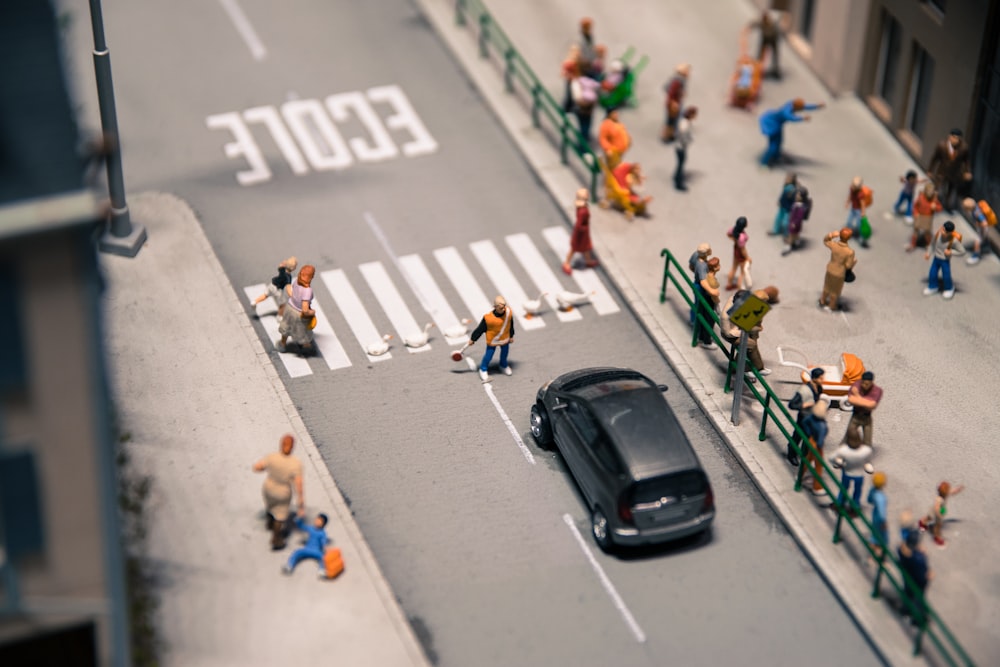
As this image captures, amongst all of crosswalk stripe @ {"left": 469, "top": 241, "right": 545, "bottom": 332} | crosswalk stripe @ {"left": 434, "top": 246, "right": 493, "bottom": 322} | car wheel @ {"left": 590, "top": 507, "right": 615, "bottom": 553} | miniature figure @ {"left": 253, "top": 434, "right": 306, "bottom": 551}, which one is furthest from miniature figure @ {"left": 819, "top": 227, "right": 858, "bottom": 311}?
miniature figure @ {"left": 253, "top": 434, "right": 306, "bottom": 551}

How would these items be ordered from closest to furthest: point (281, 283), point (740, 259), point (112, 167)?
point (281, 283) < point (112, 167) < point (740, 259)

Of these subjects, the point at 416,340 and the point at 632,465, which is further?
the point at 416,340

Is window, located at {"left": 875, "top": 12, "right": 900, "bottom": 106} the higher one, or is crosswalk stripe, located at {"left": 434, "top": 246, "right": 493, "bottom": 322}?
window, located at {"left": 875, "top": 12, "right": 900, "bottom": 106}

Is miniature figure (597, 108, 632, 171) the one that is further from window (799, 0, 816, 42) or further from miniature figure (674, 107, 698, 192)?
window (799, 0, 816, 42)

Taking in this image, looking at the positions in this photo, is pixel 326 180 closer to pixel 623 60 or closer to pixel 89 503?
pixel 623 60

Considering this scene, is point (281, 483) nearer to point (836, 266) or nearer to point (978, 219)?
point (836, 266)

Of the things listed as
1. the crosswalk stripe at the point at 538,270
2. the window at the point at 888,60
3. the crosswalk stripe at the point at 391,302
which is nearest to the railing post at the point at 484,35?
the crosswalk stripe at the point at 538,270

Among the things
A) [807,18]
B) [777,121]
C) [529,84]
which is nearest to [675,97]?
[777,121]
